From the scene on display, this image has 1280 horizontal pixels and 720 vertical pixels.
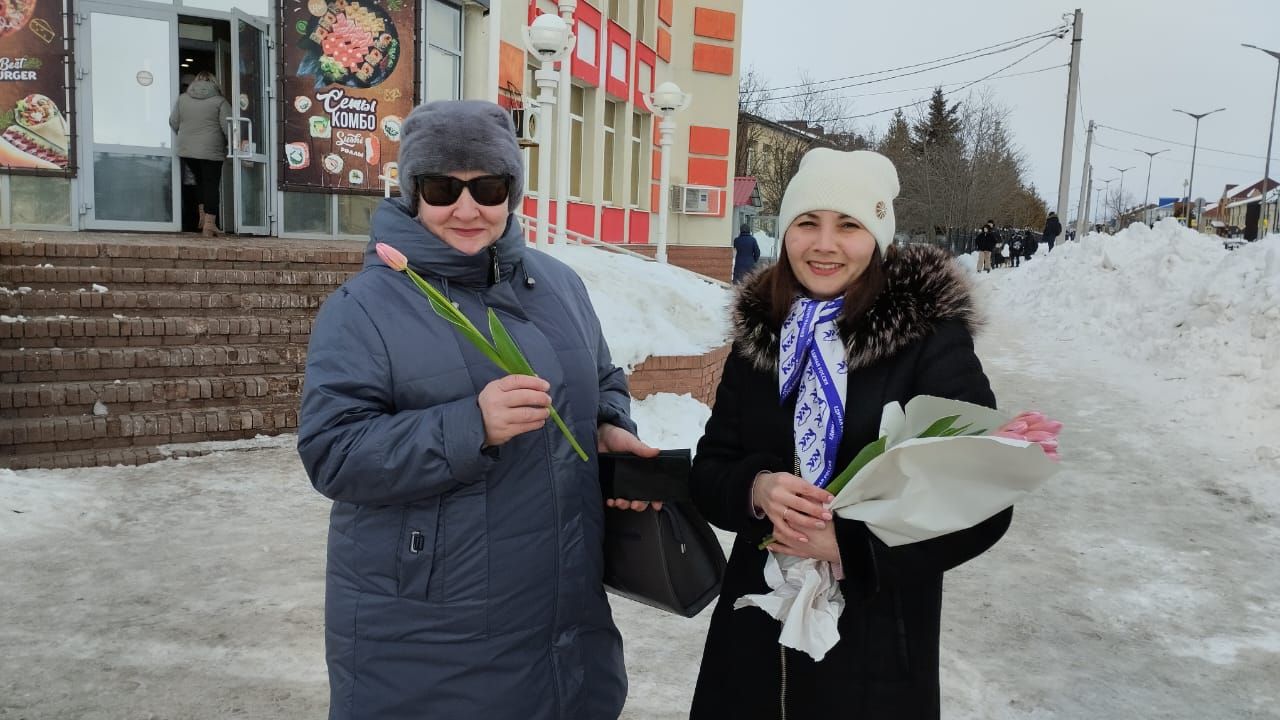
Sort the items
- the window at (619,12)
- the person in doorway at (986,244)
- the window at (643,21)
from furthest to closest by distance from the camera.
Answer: the person in doorway at (986,244) → the window at (643,21) → the window at (619,12)

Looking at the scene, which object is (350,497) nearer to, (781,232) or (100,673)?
(781,232)

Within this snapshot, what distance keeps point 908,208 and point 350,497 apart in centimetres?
5013

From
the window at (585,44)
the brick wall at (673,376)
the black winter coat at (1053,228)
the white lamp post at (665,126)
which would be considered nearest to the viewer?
the brick wall at (673,376)

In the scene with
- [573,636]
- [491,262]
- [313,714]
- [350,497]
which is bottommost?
[313,714]

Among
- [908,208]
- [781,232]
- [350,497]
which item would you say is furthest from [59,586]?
[908,208]

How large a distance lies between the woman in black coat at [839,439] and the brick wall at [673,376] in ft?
17.2

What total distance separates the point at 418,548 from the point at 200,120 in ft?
35.7

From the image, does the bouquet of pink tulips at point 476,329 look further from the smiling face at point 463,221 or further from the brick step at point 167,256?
the brick step at point 167,256

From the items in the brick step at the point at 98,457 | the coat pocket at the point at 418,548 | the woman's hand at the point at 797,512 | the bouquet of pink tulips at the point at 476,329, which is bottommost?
the brick step at the point at 98,457

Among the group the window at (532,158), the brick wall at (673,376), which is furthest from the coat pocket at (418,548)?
the window at (532,158)

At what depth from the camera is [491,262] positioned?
2.12 meters

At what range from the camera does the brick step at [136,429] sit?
6.12 meters

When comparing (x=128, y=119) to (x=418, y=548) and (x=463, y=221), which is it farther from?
(x=418, y=548)

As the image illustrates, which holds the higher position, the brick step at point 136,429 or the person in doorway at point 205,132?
the person in doorway at point 205,132
